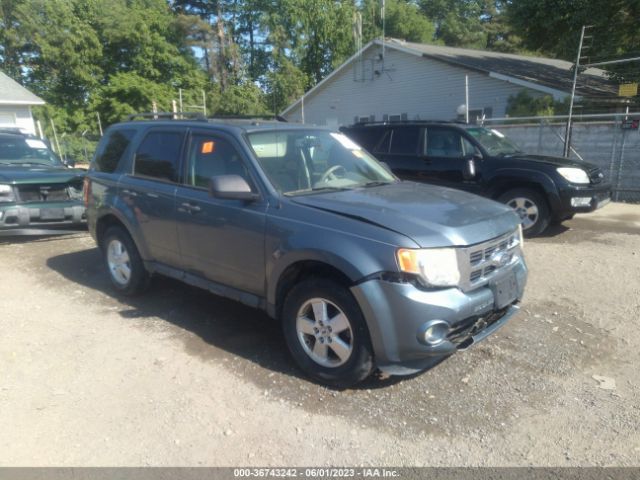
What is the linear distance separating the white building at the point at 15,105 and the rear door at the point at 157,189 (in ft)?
74.8

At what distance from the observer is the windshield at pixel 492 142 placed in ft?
26.8

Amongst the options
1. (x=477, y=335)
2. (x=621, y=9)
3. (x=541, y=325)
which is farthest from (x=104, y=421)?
(x=621, y=9)

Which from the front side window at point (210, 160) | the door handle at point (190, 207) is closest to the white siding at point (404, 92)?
the front side window at point (210, 160)

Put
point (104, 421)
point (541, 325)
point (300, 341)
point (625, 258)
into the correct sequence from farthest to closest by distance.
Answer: point (625, 258) → point (541, 325) → point (300, 341) → point (104, 421)

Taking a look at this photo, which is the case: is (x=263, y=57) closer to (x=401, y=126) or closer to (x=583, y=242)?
(x=401, y=126)

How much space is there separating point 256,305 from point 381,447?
1.53 m

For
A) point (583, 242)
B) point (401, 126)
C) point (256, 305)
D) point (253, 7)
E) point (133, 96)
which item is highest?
point (253, 7)

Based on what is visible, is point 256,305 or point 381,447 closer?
point 381,447

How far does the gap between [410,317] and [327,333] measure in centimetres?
67

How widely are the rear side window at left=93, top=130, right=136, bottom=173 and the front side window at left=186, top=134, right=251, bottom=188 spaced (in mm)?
1228

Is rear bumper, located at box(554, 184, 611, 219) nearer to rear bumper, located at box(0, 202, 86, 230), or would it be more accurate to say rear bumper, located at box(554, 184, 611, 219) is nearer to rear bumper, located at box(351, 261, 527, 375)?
rear bumper, located at box(351, 261, 527, 375)

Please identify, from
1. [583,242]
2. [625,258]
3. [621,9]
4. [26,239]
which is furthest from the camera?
[621,9]

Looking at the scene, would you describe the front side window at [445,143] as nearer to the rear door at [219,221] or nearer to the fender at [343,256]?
the rear door at [219,221]

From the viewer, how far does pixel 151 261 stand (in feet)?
16.4
